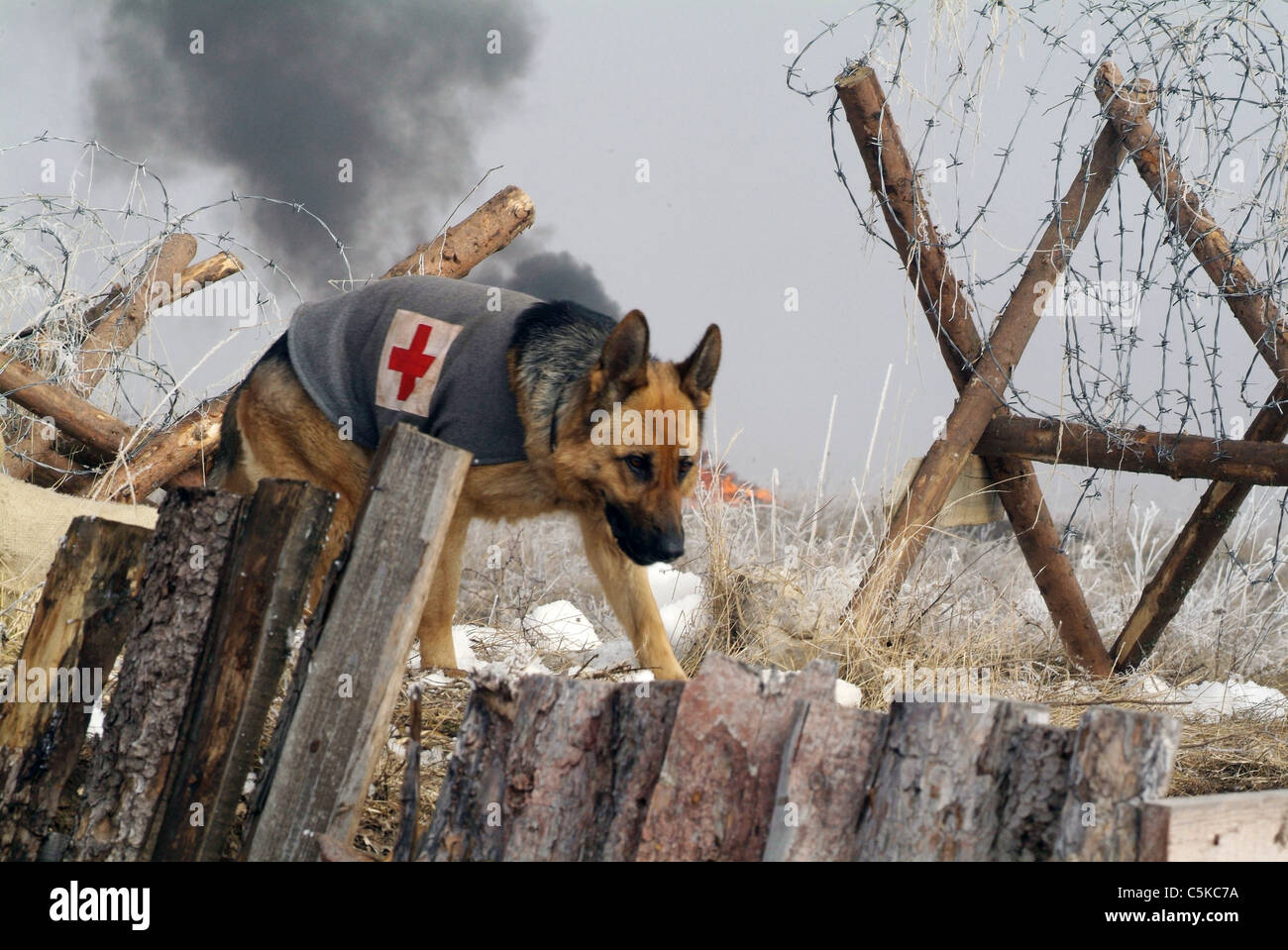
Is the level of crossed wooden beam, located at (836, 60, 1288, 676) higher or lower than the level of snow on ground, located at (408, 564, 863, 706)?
higher

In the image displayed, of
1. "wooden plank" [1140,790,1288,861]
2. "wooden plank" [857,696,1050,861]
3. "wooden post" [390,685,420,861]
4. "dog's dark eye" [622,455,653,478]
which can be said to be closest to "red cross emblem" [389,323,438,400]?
"dog's dark eye" [622,455,653,478]

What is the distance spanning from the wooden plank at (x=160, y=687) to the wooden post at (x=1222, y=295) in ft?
16.1

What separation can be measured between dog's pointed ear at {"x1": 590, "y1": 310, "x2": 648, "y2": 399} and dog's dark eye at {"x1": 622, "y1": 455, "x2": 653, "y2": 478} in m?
0.27

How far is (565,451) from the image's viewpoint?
4723mm

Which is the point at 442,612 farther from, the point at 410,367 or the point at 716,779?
the point at 716,779

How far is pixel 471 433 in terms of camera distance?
15.5 feet

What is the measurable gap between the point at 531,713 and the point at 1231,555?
191 inches

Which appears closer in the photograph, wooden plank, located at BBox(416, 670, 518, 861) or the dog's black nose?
wooden plank, located at BBox(416, 670, 518, 861)

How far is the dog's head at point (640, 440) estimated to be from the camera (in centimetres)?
453

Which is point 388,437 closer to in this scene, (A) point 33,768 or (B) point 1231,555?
(A) point 33,768

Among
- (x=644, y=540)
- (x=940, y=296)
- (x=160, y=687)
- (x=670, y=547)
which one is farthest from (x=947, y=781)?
(x=940, y=296)

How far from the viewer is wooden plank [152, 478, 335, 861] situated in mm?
2891

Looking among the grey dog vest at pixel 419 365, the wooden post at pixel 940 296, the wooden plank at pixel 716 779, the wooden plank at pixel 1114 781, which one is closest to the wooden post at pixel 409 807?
the wooden plank at pixel 716 779

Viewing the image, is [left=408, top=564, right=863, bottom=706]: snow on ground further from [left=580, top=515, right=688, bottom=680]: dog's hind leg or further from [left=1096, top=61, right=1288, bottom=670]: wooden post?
[left=1096, top=61, right=1288, bottom=670]: wooden post
